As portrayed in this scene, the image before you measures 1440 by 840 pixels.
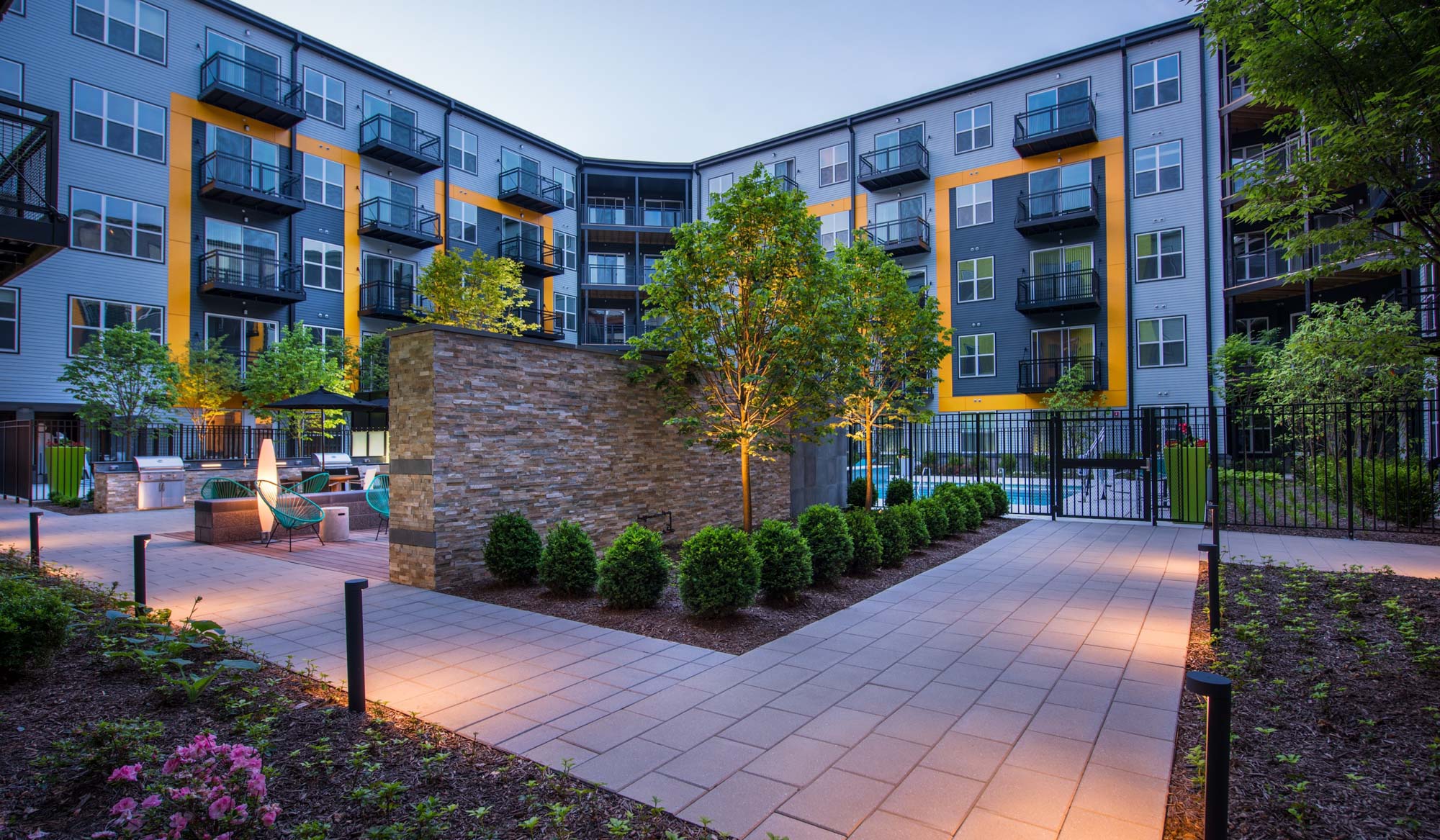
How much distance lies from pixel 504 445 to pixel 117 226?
72.4 ft

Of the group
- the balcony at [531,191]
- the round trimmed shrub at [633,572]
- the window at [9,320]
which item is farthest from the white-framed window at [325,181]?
the round trimmed shrub at [633,572]

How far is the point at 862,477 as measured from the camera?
1858cm

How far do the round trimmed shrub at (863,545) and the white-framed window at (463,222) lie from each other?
27582 mm

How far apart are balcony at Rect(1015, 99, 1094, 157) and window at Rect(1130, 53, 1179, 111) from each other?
1.45 meters

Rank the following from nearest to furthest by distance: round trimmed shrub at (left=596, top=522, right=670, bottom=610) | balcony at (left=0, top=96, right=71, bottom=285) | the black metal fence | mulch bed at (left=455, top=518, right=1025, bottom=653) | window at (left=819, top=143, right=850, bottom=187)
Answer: mulch bed at (left=455, top=518, right=1025, bottom=653) → round trimmed shrub at (left=596, top=522, right=670, bottom=610) → balcony at (left=0, top=96, right=71, bottom=285) → the black metal fence → window at (left=819, top=143, right=850, bottom=187)

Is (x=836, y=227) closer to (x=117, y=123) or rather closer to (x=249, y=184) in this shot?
(x=249, y=184)

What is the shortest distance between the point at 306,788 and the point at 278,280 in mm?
26891

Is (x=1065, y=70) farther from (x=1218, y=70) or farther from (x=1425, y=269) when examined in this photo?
(x=1425, y=269)

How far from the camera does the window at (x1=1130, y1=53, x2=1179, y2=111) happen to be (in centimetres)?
2491

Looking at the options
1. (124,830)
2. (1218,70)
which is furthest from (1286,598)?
(1218,70)

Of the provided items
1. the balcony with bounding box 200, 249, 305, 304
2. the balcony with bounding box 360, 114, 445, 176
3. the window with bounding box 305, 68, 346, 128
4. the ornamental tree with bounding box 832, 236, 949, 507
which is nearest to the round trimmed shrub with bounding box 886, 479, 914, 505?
the ornamental tree with bounding box 832, 236, 949, 507

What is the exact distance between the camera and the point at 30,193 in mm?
8438

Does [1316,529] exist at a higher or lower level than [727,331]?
lower

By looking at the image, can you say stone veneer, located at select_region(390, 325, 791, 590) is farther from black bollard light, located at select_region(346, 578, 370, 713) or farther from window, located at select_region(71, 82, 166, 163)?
window, located at select_region(71, 82, 166, 163)
